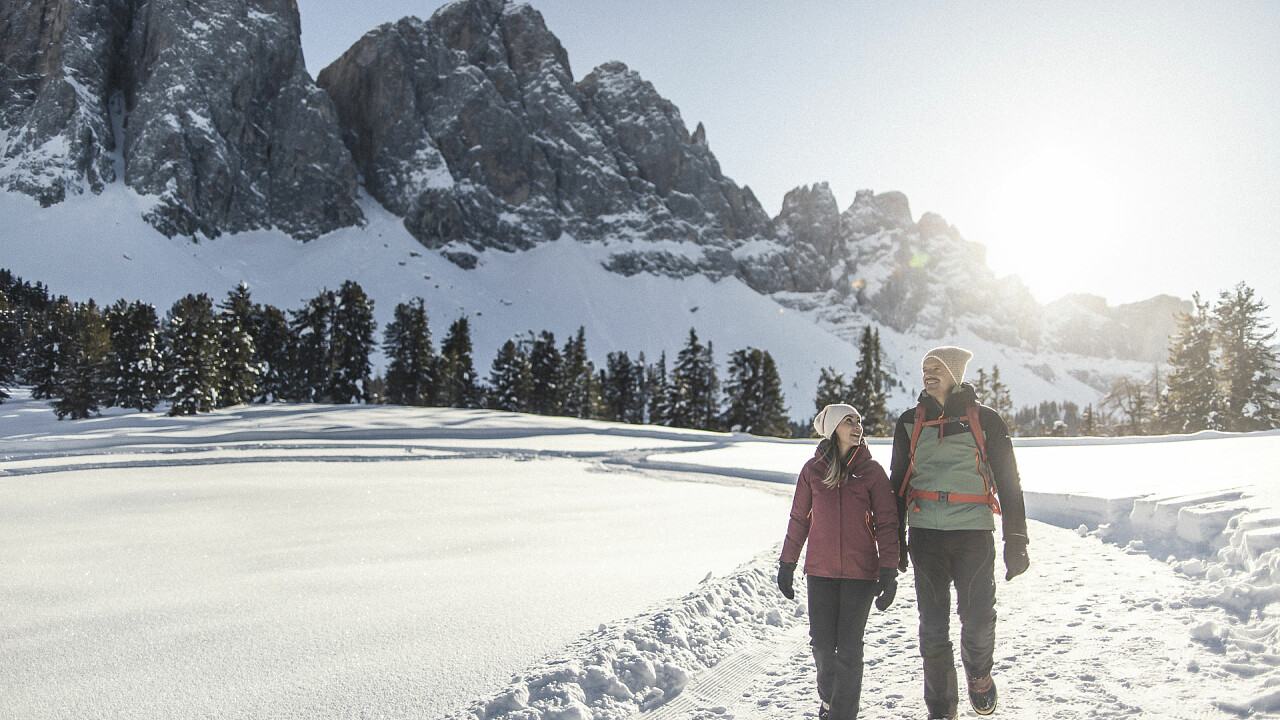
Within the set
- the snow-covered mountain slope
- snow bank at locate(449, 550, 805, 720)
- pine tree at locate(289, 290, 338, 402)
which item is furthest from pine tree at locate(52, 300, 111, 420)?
the snow-covered mountain slope

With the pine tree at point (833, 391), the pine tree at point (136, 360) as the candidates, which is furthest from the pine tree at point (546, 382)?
the pine tree at point (136, 360)

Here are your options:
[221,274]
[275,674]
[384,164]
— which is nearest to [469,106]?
[384,164]

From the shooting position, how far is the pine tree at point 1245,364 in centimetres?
3206

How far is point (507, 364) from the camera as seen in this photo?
5831cm

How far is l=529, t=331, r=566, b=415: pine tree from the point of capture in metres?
60.1

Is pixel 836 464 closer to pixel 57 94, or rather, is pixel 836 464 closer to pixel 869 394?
pixel 869 394

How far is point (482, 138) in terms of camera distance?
176 metres

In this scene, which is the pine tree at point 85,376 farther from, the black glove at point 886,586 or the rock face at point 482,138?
the rock face at point 482,138

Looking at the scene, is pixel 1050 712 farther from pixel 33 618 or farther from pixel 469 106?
pixel 469 106

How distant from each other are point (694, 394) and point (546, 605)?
4765cm

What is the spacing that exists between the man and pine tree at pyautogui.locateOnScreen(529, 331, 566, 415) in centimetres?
5619

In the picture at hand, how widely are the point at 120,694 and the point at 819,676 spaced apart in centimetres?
477

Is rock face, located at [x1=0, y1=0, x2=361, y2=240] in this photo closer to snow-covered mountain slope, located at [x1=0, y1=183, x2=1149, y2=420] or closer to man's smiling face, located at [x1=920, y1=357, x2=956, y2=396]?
snow-covered mountain slope, located at [x1=0, y1=183, x2=1149, y2=420]

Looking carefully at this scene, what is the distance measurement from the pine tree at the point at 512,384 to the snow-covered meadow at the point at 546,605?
44308mm
